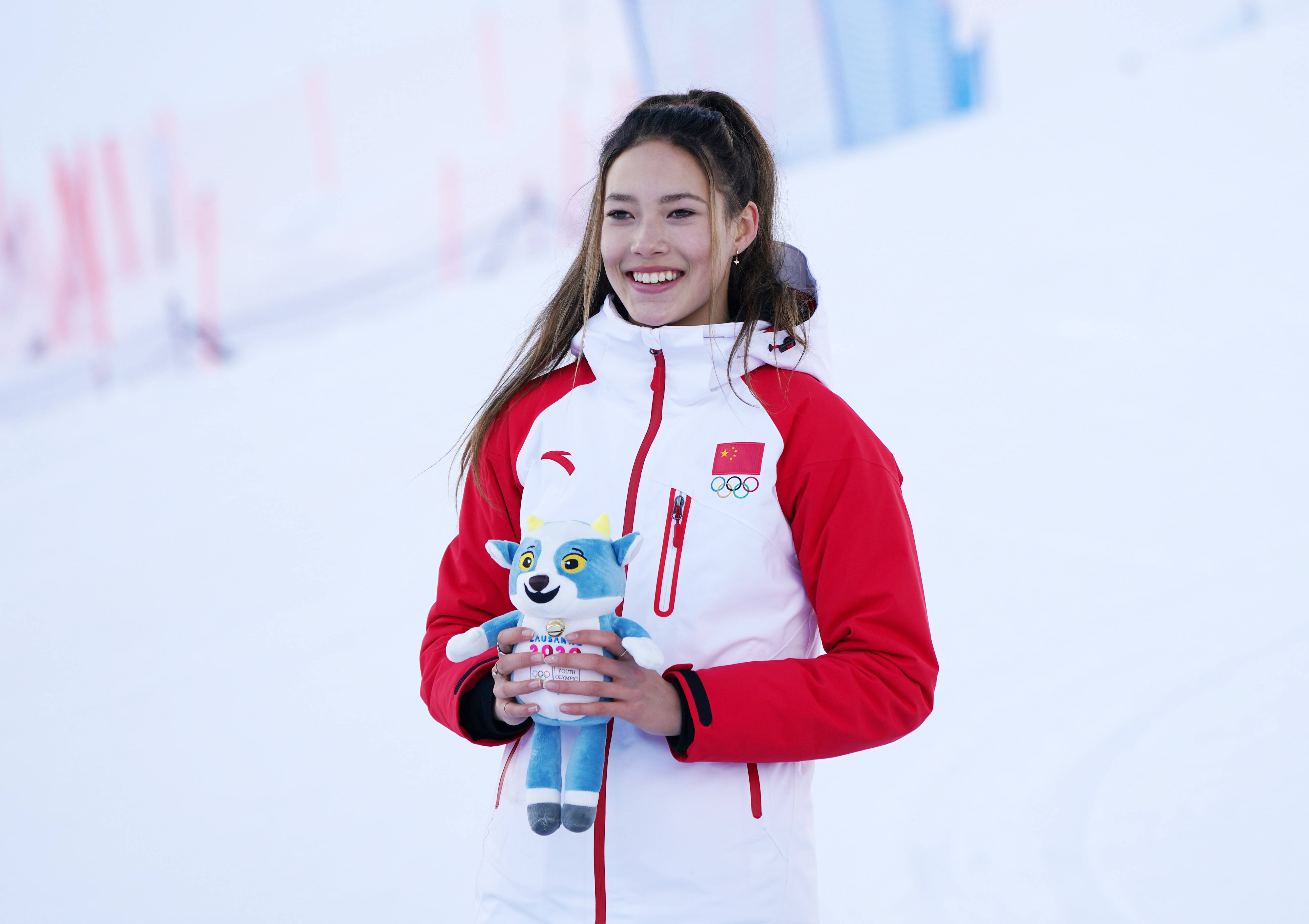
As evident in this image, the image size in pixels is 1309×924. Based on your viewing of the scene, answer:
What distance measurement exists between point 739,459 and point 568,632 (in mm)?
257

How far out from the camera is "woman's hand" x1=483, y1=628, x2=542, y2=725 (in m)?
1.04

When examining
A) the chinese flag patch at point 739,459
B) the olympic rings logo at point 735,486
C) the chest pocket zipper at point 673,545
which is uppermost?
the chinese flag patch at point 739,459

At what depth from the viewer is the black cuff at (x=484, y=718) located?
A: 1133 millimetres

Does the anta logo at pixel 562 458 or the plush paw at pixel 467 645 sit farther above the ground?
the anta logo at pixel 562 458

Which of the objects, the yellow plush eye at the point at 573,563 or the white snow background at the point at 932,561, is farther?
the white snow background at the point at 932,561

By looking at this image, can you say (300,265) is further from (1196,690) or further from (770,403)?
(770,403)

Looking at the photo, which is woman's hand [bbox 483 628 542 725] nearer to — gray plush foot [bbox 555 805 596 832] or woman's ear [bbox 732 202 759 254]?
gray plush foot [bbox 555 805 596 832]

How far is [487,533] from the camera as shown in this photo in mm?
1274

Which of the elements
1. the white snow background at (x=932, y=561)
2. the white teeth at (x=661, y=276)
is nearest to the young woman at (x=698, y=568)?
the white teeth at (x=661, y=276)

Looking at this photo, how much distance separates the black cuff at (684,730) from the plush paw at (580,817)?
10 centimetres

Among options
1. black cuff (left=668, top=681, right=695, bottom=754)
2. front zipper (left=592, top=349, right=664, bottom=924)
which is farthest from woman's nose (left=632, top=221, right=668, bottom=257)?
black cuff (left=668, top=681, right=695, bottom=754)

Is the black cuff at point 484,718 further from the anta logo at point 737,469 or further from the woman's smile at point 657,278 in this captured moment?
the woman's smile at point 657,278

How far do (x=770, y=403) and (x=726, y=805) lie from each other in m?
0.41

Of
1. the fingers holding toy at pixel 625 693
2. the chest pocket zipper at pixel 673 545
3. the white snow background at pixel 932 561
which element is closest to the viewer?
the fingers holding toy at pixel 625 693
